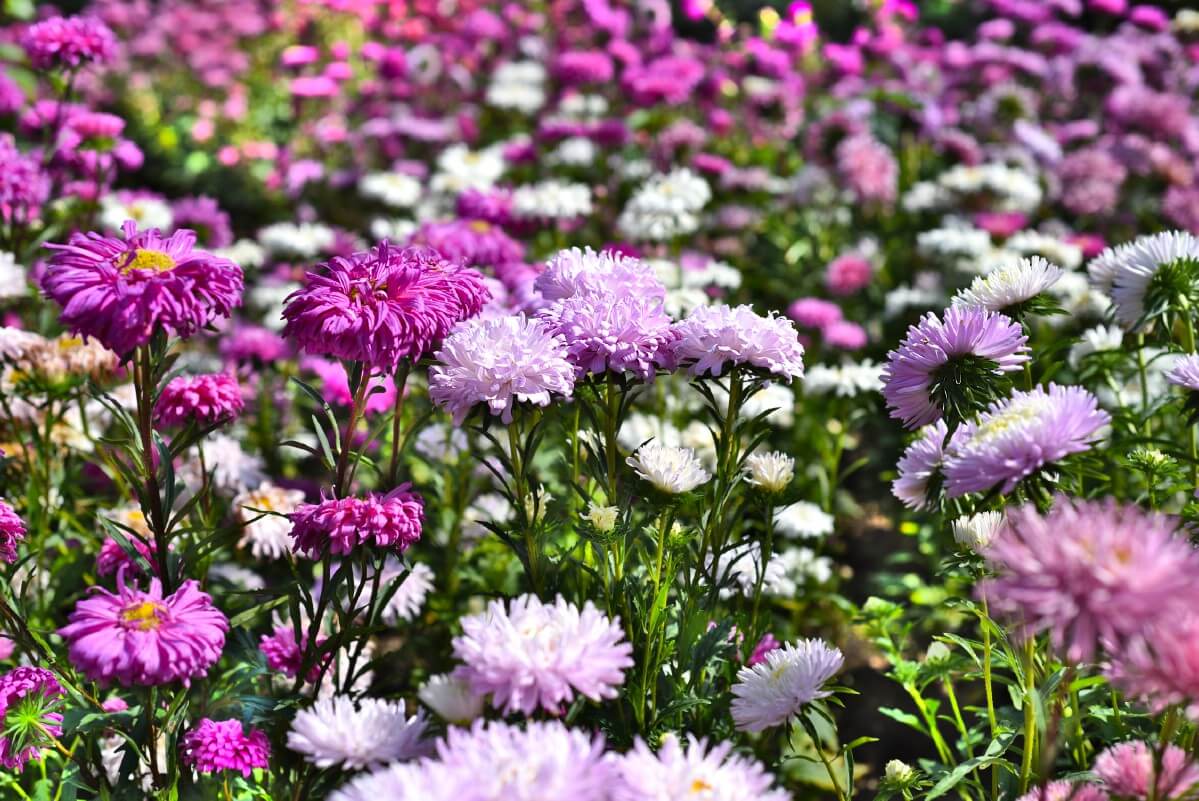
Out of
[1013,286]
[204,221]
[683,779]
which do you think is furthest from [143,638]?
[204,221]

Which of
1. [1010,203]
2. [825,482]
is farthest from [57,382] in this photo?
[1010,203]

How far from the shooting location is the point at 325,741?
4.18 feet

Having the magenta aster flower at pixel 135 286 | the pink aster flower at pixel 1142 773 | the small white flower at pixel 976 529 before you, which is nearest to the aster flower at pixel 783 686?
the small white flower at pixel 976 529

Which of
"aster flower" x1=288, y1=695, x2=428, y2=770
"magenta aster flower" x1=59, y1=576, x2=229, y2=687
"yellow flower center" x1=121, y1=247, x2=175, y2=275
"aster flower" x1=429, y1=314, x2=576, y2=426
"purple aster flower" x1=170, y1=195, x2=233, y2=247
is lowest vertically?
"aster flower" x1=288, y1=695, x2=428, y2=770

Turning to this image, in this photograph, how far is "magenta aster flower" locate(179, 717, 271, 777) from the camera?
151 cm

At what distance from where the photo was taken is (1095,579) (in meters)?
1.03

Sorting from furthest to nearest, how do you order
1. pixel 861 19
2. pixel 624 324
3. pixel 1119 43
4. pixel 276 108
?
pixel 861 19 < pixel 276 108 < pixel 1119 43 < pixel 624 324

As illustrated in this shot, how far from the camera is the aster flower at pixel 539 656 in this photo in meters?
1.20

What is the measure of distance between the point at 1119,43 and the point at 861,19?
321cm

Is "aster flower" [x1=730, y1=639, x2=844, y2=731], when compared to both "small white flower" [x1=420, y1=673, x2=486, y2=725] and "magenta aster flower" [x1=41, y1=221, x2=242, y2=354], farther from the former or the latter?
"magenta aster flower" [x1=41, y1=221, x2=242, y2=354]

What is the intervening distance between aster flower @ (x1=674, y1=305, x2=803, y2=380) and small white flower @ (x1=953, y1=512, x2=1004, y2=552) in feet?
1.06

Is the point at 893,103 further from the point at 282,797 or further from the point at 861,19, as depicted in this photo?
the point at 282,797

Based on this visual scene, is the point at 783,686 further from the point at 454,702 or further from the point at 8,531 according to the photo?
the point at 8,531

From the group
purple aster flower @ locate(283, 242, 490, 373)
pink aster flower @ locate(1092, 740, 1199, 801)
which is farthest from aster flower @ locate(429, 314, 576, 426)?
pink aster flower @ locate(1092, 740, 1199, 801)
